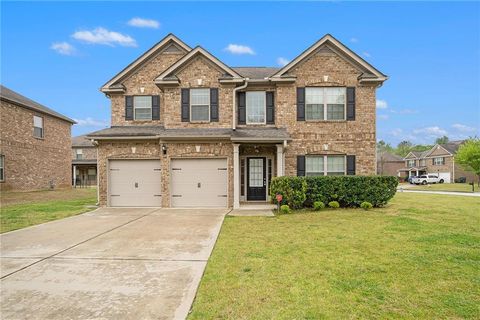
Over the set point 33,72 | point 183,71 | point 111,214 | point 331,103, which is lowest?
point 111,214

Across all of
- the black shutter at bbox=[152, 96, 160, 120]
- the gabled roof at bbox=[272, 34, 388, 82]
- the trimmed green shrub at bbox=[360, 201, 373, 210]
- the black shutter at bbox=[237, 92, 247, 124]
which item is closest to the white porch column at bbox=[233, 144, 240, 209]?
the black shutter at bbox=[237, 92, 247, 124]

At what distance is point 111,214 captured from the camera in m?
11.5

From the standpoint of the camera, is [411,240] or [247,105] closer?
[411,240]

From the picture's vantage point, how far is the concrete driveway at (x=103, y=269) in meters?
3.74

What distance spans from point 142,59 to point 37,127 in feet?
46.1

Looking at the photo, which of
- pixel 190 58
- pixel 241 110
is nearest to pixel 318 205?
pixel 241 110

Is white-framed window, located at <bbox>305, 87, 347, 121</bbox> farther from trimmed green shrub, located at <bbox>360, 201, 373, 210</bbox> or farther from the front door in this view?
trimmed green shrub, located at <bbox>360, 201, 373, 210</bbox>

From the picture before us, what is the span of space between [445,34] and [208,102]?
20655mm

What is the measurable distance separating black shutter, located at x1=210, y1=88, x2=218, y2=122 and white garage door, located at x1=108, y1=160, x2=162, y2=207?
145 inches

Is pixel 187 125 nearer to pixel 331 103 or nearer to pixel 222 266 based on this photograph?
pixel 331 103

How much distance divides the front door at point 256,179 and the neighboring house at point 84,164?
28.5 m

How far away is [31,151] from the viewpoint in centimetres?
2162

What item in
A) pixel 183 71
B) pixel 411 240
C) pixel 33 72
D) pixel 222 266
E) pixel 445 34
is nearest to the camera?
pixel 222 266

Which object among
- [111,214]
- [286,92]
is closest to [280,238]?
[111,214]
